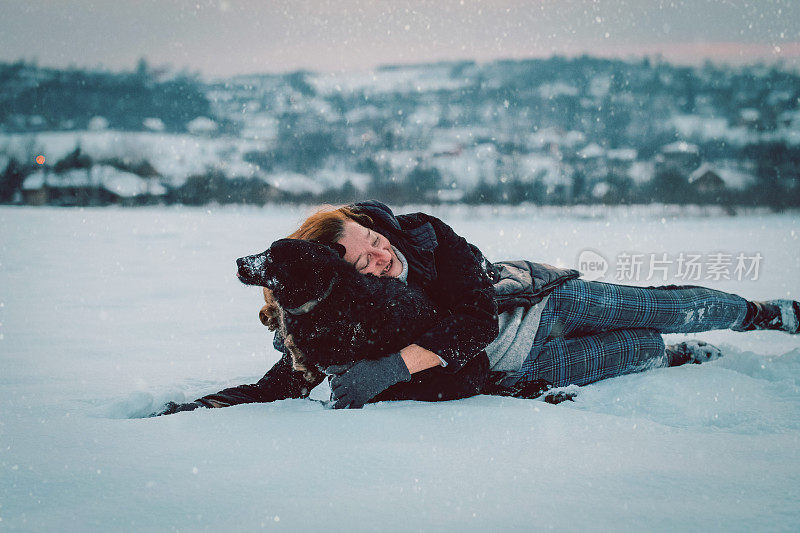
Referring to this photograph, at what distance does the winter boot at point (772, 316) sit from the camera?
102 inches

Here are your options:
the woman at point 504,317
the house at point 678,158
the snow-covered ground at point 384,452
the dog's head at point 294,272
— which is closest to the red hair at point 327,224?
the woman at point 504,317

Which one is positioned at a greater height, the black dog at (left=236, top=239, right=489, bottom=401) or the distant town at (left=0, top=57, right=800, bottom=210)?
the distant town at (left=0, top=57, right=800, bottom=210)

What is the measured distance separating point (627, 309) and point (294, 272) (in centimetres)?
144

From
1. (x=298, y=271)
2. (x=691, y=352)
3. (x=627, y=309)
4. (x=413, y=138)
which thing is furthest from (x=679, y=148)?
(x=298, y=271)

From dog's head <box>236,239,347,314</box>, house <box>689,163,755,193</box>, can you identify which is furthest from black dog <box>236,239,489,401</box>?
house <box>689,163,755,193</box>

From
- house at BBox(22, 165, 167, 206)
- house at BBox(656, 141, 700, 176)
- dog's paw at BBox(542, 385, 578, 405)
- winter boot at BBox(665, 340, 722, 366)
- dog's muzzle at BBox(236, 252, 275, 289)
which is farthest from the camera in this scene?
house at BBox(656, 141, 700, 176)

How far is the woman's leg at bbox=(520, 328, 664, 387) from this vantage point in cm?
226

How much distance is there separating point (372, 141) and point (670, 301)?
33.1m

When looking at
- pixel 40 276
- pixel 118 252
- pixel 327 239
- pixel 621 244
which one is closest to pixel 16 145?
→ pixel 118 252

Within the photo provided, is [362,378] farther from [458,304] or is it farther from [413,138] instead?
[413,138]

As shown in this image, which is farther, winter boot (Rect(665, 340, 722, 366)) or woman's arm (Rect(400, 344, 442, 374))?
winter boot (Rect(665, 340, 722, 366))

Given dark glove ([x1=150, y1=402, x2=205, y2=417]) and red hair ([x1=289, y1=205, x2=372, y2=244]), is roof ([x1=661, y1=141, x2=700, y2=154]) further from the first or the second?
dark glove ([x1=150, y1=402, x2=205, y2=417])

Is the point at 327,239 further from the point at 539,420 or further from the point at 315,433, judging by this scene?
the point at 539,420

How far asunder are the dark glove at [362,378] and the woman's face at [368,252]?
0.30 metres
